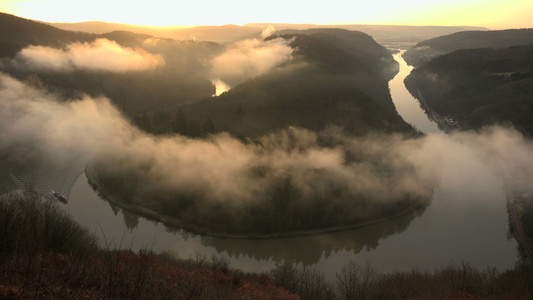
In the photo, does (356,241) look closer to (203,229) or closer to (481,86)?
(203,229)

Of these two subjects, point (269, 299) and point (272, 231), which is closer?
point (269, 299)

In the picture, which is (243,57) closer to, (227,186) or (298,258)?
(227,186)

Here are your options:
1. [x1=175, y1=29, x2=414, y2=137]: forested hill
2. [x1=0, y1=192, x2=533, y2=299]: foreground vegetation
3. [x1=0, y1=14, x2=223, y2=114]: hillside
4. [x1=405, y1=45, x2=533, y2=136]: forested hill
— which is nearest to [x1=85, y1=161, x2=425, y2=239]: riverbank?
[x1=0, y1=192, x2=533, y2=299]: foreground vegetation

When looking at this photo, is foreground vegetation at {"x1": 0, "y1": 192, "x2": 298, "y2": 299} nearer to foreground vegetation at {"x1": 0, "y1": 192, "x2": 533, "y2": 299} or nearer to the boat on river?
foreground vegetation at {"x1": 0, "y1": 192, "x2": 533, "y2": 299}

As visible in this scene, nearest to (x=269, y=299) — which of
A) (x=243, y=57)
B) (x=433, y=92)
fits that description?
(x=433, y=92)

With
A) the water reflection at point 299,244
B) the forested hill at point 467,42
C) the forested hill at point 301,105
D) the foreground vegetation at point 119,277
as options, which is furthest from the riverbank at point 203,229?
the forested hill at point 467,42

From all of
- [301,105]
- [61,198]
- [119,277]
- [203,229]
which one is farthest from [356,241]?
[61,198]
